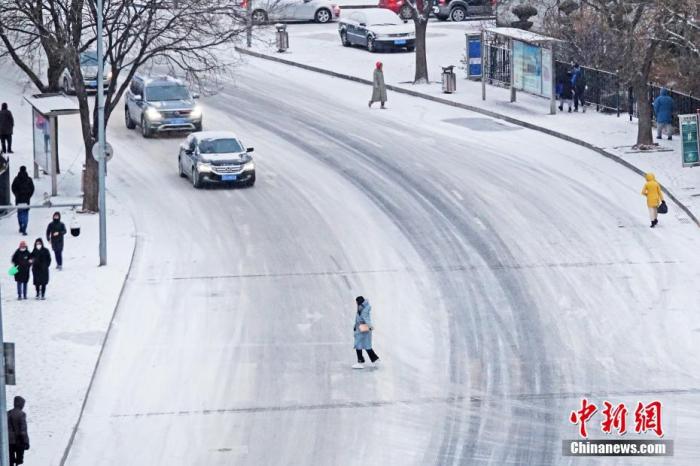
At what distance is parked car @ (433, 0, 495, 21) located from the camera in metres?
67.9

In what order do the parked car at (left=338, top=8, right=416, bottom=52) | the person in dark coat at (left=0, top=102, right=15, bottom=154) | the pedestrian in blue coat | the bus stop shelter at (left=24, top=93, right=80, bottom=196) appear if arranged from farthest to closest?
the parked car at (left=338, top=8, right=416, bottom=52), the person in dark coat at (left=0, top=102, right=15, bottom=154), the bus stop shelter at (left=24, top=93, right=80, bottom=196), the pedestrian in blue coat

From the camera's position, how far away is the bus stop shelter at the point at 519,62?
46219 mm

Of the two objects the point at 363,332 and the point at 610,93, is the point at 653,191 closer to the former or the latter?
the point at 363,332

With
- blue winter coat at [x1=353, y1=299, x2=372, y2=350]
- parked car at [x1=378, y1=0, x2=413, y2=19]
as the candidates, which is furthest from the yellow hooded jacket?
parked car at [x1=378, y1=0, x2=413, y2=19]

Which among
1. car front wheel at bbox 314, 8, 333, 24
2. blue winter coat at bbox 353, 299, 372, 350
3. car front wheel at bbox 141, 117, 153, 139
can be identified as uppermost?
car front wheel at bbox 314, 8, 333, 24

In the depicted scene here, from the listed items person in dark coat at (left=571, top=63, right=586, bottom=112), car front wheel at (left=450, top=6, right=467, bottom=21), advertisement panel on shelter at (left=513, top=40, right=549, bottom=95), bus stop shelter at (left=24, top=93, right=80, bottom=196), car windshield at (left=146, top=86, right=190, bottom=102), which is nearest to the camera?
bus stop shelter at (left=24, top=93, right=80, bottom=196)

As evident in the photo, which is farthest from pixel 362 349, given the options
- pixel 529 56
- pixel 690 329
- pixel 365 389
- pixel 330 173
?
pixel 529 56

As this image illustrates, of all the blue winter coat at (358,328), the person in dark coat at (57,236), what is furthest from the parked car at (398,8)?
the blue winter coat at (358,328)

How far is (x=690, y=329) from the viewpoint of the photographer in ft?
90.0

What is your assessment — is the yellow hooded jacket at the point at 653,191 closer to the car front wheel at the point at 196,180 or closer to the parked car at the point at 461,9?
the car front wheel at the point at 196,180

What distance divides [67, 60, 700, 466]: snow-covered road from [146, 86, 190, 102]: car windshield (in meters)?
1.46

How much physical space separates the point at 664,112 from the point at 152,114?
14943 mm

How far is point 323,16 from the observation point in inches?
2704

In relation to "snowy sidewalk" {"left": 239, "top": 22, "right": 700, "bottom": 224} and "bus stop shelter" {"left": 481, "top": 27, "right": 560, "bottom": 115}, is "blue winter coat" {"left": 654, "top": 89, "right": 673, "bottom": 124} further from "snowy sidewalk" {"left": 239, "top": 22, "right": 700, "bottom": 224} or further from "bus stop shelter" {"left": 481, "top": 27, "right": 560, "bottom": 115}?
"bus stop shelter" {"left": 481, "top": 27, "right": 560, "bottom": 115}
